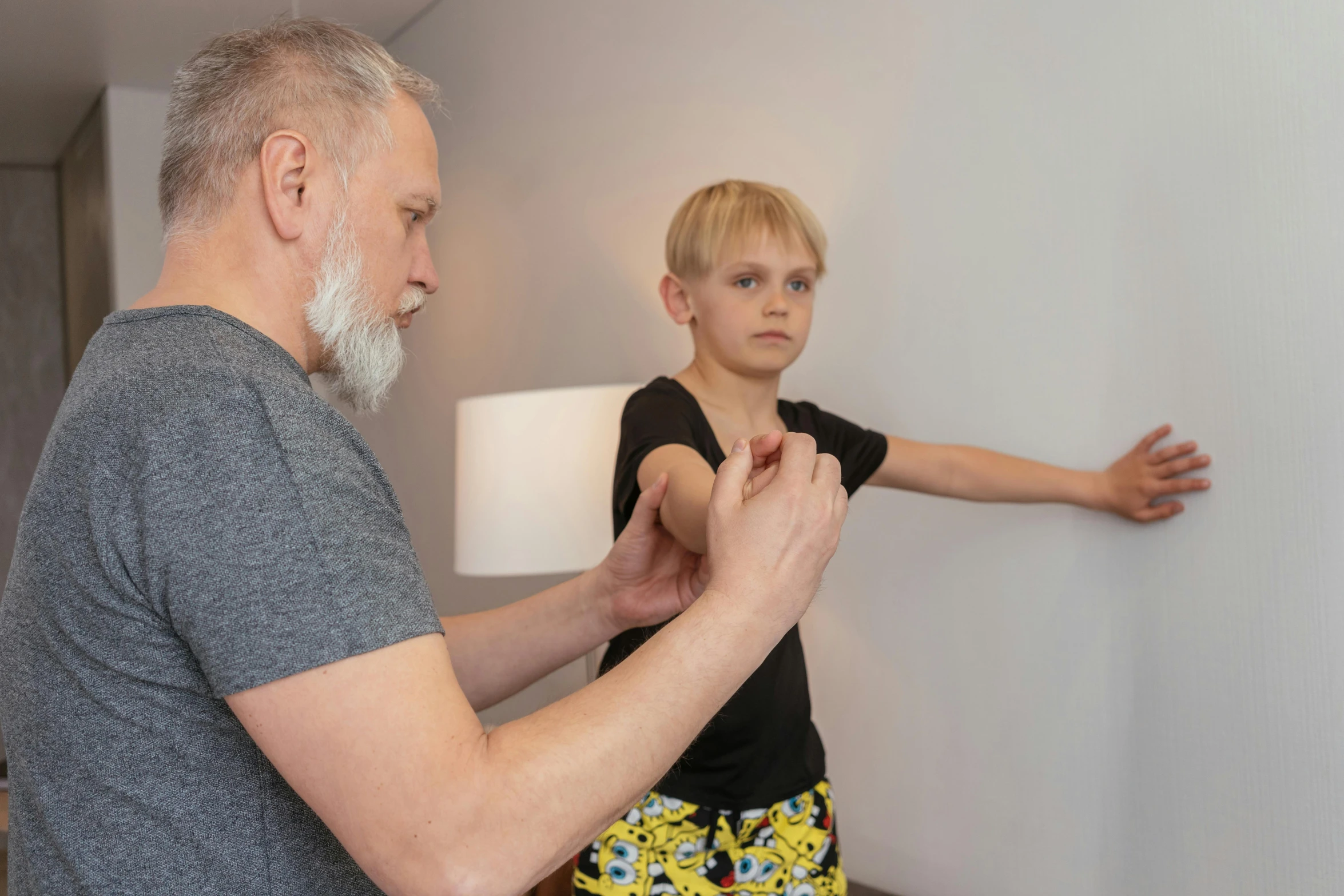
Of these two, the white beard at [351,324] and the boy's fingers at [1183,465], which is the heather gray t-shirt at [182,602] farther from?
the boy's fingers at [1183,465]

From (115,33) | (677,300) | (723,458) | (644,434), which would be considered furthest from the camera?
(115,33)

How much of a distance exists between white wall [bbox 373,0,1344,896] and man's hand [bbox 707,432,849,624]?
0.80 m

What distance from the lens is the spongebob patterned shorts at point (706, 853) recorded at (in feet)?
4.51

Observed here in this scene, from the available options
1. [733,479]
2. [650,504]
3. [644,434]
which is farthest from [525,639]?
[733,479]

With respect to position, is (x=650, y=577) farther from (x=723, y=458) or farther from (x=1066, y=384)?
(x=1066, y=384)

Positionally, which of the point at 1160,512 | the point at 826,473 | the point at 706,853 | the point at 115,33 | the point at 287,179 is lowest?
the point at 706,853

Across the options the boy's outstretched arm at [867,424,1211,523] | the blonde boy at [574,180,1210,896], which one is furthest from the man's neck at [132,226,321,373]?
the boy's outstretched arm at [867,424,1211,523]

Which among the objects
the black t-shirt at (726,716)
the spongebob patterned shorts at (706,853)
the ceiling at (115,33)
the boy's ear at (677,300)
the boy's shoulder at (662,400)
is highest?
the ceiling at (115,33)

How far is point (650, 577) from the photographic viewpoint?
1.10 meters

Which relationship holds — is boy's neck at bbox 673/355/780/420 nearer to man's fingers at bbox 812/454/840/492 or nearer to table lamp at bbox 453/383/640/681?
table lamp at bbox 453/383/640/681

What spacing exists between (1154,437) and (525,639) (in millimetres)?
875

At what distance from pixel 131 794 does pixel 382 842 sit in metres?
0.20

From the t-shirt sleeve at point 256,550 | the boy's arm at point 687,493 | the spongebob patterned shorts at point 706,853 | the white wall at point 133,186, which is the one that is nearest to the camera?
the t-shirt sleeve at point 256,550

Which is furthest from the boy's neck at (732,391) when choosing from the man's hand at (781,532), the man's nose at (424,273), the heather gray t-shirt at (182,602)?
the heather gray t-shirt at (182,602)
